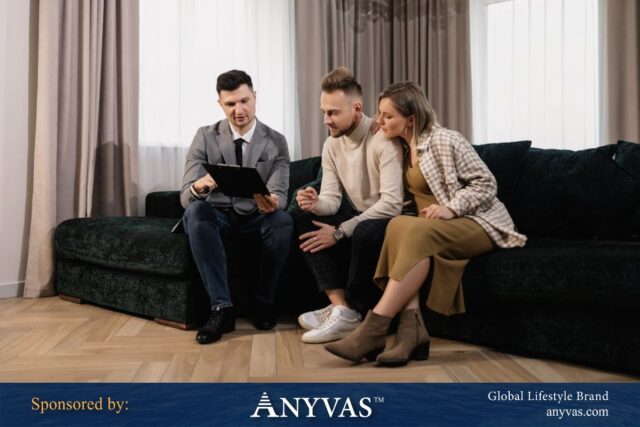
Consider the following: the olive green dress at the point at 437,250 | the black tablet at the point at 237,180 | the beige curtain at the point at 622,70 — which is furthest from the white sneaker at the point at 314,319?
the beige curtain at the point at 622,70

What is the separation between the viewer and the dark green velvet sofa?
5.61 feet

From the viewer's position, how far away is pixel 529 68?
13.4 feet

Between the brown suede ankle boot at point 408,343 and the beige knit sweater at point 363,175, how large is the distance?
1.28 ft

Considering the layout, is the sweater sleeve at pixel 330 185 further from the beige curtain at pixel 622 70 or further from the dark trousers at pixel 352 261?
the beige curtain at pixel 622 70

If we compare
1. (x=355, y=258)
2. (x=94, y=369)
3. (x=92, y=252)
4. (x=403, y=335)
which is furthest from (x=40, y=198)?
(x=403, y=335)

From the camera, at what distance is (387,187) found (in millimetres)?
2084

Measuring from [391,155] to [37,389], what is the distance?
1.27m

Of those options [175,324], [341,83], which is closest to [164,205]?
[175,324]

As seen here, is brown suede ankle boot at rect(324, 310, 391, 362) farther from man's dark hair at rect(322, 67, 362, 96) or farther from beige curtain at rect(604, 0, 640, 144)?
beige curtain at rect(604, 0, 640, 144)

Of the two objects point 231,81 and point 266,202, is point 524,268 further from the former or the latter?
point 231,81

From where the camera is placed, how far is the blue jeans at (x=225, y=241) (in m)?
2.17

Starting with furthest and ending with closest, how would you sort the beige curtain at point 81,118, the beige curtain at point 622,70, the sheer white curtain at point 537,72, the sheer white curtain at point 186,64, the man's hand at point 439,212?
the sheer white curtain at point 537,72 < the beige curtain at point 622,70 < the sheer white curtain at point 186,64 < the beige curtain at point 81,118 < the man's hand at point 439,212

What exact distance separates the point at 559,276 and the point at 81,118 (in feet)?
7.72

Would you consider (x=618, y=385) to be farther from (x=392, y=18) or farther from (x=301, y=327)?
(x=392, y=18)
